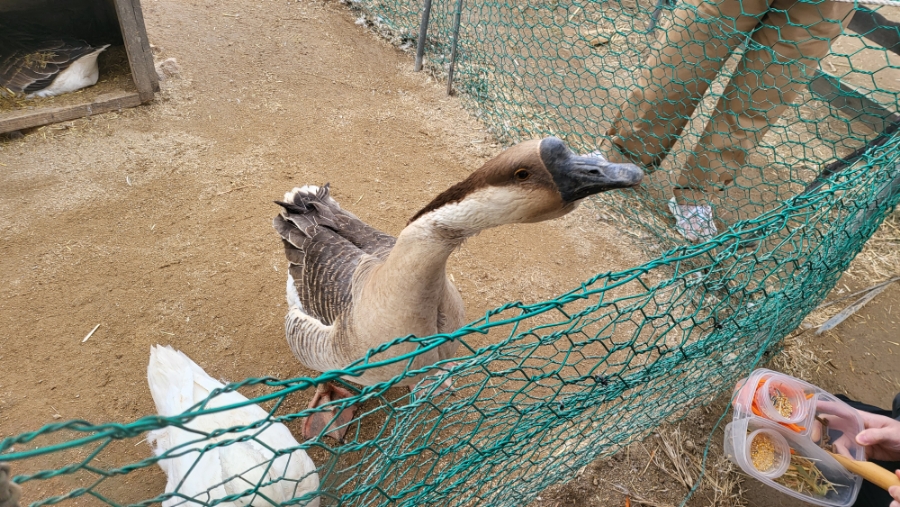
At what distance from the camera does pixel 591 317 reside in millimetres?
3484

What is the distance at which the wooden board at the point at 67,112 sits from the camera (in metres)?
4.09

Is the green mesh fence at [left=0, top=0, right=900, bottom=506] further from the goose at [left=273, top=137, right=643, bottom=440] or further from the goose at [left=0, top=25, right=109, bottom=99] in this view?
the goose at [left=0, top=25, right=109, bottom=99]

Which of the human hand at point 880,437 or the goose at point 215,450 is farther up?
the human hand at point 880,437

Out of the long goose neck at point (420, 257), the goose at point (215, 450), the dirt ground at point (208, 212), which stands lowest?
the dirt ground at point (208, 212)

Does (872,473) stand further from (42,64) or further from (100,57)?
(100,57)

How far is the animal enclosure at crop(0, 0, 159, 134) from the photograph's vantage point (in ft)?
13.8

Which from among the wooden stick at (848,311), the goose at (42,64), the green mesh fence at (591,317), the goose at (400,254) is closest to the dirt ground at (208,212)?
the green mesh fence at (591,317)

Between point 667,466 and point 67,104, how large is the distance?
5424 millimetres

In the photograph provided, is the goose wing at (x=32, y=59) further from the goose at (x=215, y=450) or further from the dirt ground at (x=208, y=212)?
the goose at (x=215, y=450)

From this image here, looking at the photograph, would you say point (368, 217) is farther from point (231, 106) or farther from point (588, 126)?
point (588, 126)

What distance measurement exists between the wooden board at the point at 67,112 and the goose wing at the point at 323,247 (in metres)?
2.58

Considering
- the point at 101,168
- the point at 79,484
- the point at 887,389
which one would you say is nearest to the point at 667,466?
the point at 887,389

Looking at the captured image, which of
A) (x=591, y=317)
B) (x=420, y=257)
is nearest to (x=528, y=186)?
(x=420, y=257)

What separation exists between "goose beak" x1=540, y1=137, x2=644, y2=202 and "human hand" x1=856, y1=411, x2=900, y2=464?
161cm
